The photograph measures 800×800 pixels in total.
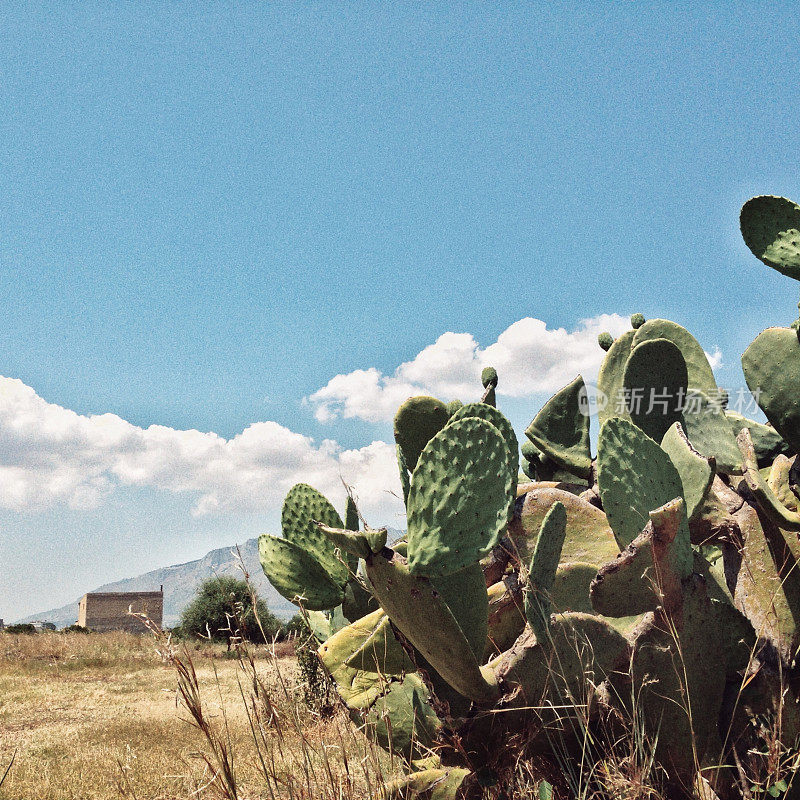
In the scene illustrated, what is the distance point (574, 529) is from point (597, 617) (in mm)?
705

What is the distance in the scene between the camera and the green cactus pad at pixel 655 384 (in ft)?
8.98

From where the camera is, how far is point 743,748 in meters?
1.79

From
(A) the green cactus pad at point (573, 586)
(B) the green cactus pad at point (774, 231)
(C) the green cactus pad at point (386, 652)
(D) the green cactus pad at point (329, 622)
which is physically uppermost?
(B) the green cactus pad at point (774, 231)

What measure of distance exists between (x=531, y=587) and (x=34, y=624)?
22510mm

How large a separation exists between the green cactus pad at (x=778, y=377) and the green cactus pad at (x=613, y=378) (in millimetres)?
634

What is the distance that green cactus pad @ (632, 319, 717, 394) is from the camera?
3199mm

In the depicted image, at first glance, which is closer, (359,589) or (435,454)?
(435,454)

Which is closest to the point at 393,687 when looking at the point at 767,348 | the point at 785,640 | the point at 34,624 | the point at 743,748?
the point at 743,748

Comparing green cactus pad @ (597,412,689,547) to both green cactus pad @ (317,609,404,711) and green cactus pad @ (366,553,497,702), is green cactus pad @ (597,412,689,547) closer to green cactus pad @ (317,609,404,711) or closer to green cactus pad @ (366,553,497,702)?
green cactus pad @ (366,553,497,702)

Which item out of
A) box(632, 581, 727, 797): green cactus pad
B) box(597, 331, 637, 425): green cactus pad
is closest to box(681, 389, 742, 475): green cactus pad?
box(597, 331, 637, 425): green cactus pad

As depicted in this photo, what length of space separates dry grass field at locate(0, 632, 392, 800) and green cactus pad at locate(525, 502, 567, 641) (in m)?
0.54

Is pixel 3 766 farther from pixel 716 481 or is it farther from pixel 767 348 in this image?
pixel 767 348

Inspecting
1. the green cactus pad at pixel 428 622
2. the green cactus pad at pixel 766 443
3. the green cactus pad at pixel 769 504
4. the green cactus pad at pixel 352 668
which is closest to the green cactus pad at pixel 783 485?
the green cactus pad at pixel 769 504

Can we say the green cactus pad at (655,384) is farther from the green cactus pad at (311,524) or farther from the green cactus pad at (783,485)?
the green cactus pad at (311,524)
